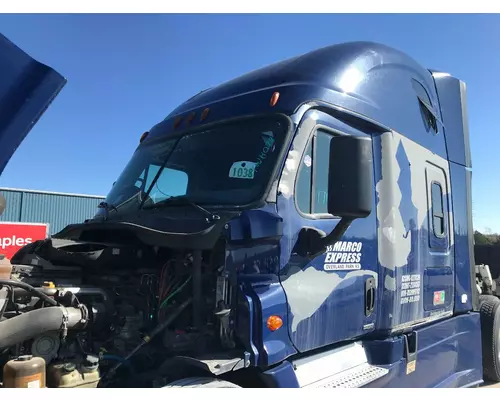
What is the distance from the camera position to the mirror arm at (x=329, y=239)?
3.15m

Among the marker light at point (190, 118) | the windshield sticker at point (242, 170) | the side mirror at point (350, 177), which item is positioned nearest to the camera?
the side mirror at point (350, 177)

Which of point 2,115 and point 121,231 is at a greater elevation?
point 2,115

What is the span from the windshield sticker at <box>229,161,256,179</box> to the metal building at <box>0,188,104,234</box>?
19409mm

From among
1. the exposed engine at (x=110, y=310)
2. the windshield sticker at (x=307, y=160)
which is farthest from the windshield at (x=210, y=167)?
the exposed engine at (x=110, y=310)

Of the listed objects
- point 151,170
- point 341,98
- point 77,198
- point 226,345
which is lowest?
point 226,345

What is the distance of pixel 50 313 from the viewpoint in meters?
2.80

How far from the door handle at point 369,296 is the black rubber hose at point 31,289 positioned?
2245 mm

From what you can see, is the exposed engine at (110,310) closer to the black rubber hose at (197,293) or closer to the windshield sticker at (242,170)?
Answer: the black rubber hose at (197,293)

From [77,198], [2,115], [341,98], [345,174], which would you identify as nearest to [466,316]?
[341,98]

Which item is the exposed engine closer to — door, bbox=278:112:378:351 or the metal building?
door, bbox=278:112:378:351

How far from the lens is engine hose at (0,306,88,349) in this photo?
2656 millimetres

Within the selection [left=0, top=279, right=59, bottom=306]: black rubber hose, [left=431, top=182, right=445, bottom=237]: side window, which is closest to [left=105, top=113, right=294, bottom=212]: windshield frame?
[left=0, top=279, right=59, bottom=306]: black rubber hose

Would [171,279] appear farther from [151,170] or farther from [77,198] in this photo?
[77,198]

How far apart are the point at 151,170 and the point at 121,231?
2.70 feet
